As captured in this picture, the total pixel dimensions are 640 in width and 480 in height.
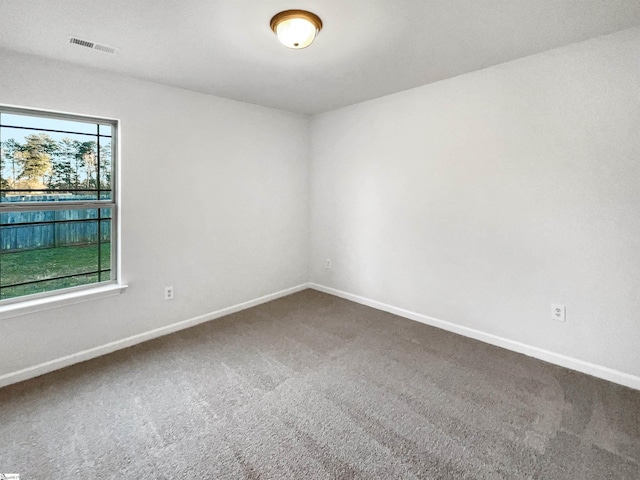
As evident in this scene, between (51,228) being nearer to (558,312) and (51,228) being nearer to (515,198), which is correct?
(515,198)

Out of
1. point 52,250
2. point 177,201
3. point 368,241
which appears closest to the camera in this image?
point 52,250

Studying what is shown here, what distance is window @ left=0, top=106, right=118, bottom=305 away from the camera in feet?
7.98

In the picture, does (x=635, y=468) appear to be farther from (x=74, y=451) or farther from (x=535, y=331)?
(x=74, y=451)

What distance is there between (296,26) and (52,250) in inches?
98.4

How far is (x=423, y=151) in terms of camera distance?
3275mm

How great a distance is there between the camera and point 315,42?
2.24m

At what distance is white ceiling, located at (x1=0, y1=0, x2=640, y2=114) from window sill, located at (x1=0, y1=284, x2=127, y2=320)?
5.86ft

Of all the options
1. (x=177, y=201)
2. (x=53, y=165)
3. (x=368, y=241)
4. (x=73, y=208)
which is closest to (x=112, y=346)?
(x=73, y=208)

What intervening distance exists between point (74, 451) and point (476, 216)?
3.23 m

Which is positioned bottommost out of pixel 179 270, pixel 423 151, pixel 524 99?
pixel 179 270

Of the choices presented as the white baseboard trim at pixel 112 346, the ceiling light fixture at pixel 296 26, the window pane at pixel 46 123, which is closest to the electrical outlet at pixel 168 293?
the white baseboard trim at pixel 112 346

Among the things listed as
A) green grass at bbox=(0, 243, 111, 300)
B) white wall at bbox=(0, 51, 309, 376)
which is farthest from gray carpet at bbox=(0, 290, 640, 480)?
green grass at bbox=(0, 243, 111, 300)

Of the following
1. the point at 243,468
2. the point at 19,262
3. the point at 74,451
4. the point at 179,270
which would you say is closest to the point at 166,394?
the point at 74,451

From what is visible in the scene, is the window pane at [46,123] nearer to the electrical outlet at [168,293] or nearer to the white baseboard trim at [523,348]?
the electrical outlet at [168,293]
